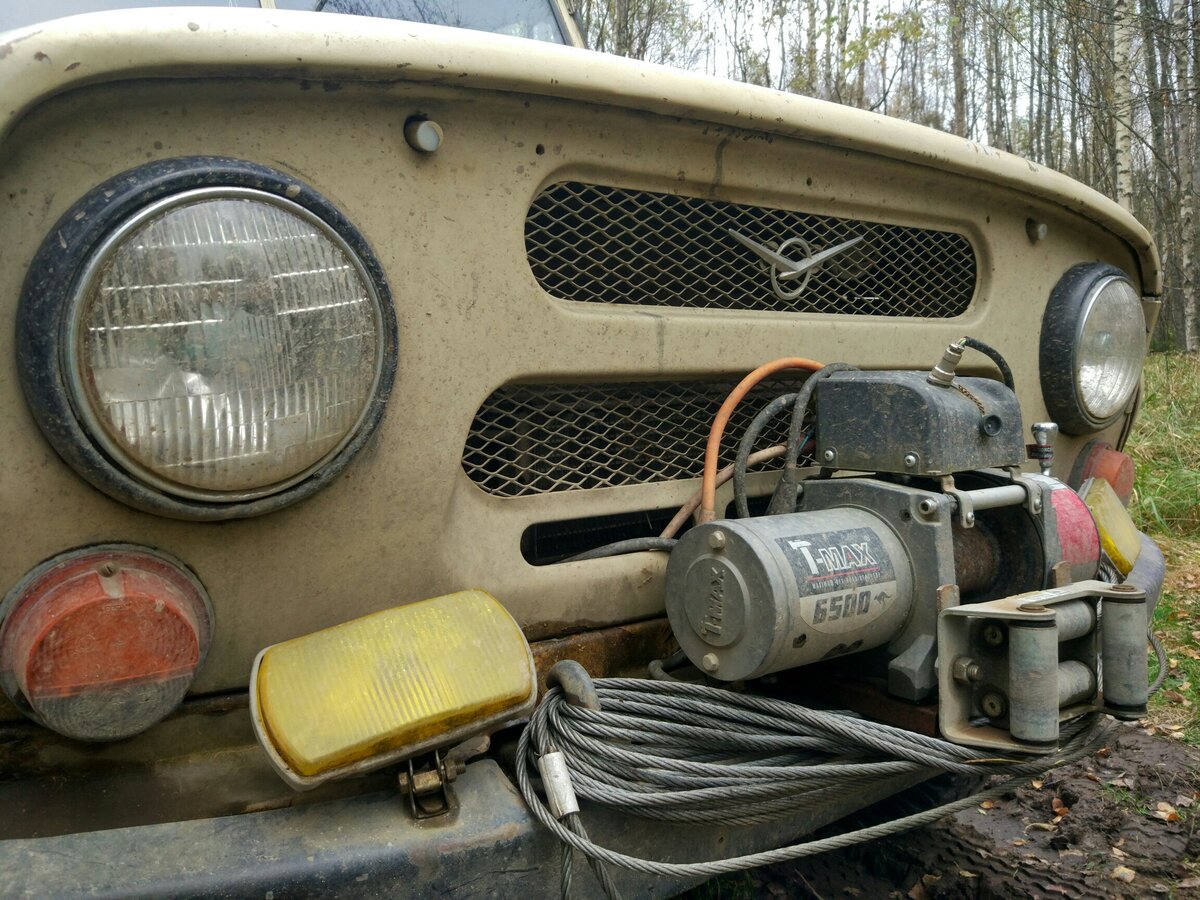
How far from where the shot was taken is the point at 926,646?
50.4 inches

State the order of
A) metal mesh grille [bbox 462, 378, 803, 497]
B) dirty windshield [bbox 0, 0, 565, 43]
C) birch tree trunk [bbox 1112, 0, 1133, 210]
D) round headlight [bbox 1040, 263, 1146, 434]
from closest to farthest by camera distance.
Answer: metal mesh grille [bbox 462, 378, 803, 497] < dirty windshield [bbox 0, 0, 565, 43] < round headlight [bbox 1040, 263, 1146, 434] < birch tree trunk [bbox 1112, 0, 1133, 210]

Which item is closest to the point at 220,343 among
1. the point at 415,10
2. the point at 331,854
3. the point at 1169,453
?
the point at 331,854

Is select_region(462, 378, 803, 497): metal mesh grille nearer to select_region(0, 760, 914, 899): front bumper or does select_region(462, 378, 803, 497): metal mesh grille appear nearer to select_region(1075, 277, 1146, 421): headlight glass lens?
select_region(0, 760, 914, 899): front bumper

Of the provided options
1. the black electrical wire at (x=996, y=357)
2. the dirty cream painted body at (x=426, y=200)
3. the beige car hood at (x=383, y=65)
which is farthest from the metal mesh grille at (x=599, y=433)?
the beige car hood at (x=383, y=65)

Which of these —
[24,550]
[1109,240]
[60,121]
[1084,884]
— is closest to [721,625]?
[24,550]

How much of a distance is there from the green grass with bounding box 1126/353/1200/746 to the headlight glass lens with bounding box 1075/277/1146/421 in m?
1.24

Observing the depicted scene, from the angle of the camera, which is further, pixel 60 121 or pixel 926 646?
pixel 926 646

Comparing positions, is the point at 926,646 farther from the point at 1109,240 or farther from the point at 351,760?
the point at 1109,240

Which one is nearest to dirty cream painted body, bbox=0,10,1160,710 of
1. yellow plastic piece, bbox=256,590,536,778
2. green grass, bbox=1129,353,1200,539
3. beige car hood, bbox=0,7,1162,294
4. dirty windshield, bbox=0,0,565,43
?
beige car hood, bbox=0,7,1162,294

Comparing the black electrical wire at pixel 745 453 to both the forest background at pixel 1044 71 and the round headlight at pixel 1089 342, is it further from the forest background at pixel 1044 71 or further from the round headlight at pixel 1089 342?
the forest background at pixel 1044 71

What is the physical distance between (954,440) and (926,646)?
0.30 m

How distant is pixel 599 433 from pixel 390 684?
1.95 feet

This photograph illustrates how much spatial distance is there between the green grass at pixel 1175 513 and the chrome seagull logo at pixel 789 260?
73.3 inches

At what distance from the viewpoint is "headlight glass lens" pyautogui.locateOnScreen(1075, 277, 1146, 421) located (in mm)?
1831
